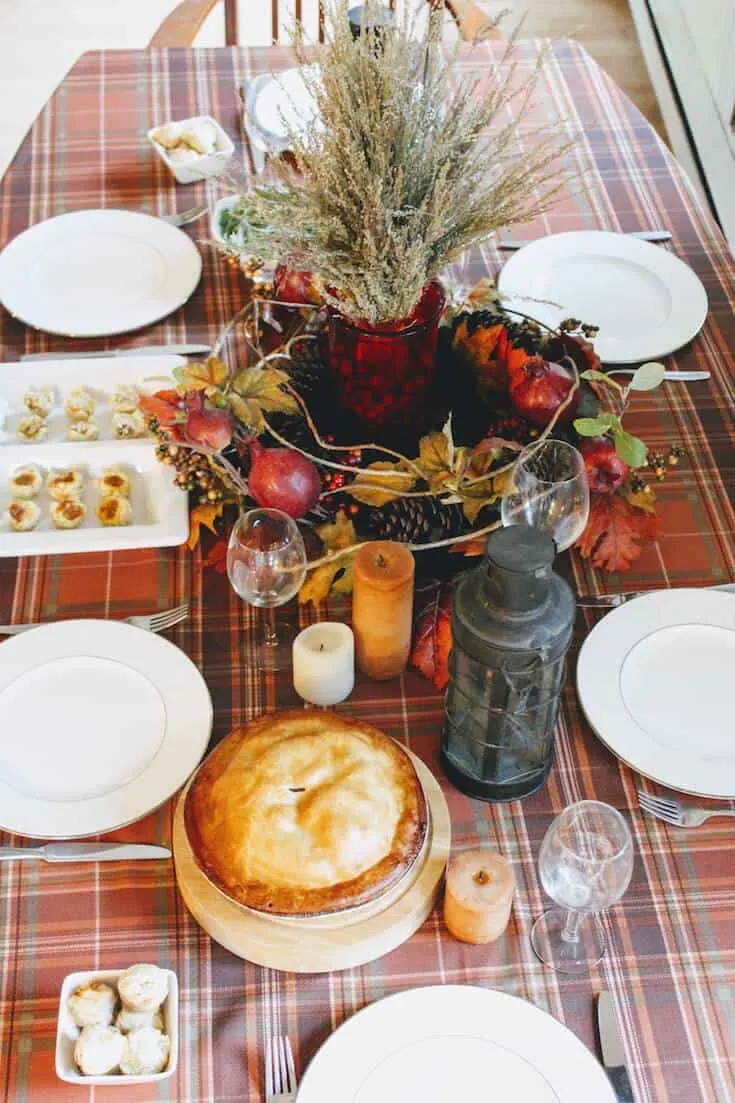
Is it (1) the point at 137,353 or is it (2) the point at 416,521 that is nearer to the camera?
(2) the point at 416,521

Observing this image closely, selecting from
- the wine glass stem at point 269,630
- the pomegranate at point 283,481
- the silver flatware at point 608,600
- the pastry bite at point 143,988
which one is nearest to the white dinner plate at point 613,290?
the silver flatware at point 608,600

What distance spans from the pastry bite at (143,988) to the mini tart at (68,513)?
618 mm

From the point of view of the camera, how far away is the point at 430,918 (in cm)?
111

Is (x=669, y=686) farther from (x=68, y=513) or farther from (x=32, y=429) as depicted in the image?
(x=32, y=429)

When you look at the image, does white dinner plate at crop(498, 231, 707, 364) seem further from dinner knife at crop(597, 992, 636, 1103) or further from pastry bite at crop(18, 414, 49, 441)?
dinner knife at crop(597, 992, 636, 1103)

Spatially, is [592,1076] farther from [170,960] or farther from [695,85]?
[695,85]

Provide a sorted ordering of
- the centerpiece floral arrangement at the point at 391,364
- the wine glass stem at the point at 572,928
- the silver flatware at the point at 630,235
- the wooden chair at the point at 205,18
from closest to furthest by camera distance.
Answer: the wine glass stem at the point at 572,928 → the centerpiece floral arrangement at the point at 391,364 → the silver flatware at the point at 630,235 → the wooden chair at the point at 205,18

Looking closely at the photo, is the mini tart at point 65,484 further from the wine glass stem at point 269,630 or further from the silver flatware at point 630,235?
the silver flatware at point 630,235

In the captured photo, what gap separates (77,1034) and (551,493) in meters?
0.70

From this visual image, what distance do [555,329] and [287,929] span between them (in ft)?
3.24

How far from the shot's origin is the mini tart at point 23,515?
145 centimetres

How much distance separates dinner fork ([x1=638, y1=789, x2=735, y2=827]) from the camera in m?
1.18

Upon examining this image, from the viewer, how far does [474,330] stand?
1486 millimetres

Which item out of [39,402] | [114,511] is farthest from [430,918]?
[39,402]
